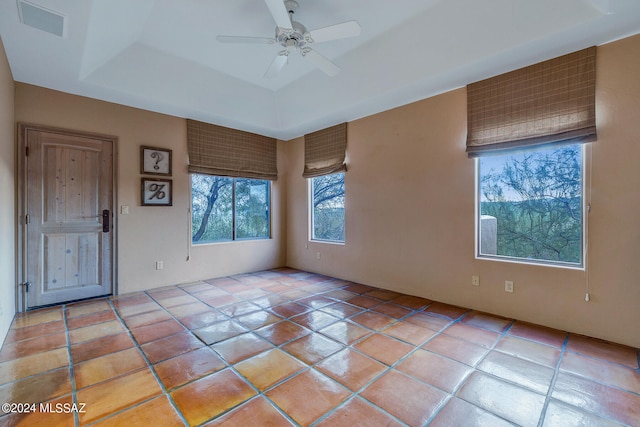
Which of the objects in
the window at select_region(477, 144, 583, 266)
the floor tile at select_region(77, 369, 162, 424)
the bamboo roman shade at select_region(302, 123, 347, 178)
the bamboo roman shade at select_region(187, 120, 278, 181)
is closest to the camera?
the floor tile at select_region(77, 369, 162, 424)

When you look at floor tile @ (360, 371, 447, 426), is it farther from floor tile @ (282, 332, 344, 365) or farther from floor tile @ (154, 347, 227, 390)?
floor tile @ (154, 347, 227, 390)

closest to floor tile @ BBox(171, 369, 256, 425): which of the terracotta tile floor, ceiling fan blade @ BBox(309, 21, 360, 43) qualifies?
the terracotta tile floor

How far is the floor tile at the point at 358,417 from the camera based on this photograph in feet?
5.18

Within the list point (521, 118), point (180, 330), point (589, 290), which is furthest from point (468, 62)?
point (180, 330)

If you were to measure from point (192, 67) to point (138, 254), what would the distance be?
2620 millimetres

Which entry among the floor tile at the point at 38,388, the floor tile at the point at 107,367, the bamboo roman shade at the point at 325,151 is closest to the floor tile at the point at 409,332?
the floor tile at the point at 107,367

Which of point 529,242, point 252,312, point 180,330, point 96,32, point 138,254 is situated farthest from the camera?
point 138,254

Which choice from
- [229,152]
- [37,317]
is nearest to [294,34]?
[229,152]

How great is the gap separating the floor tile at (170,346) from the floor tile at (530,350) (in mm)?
2588

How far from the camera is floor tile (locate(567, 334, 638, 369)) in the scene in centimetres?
221

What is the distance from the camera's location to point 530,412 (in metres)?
1.67

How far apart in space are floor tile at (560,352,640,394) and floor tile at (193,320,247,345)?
2652 millimetres

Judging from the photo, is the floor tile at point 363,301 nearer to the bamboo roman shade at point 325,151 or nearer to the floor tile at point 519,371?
the floor tile at point 519,371

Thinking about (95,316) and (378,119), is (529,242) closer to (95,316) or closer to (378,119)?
(378,119)
